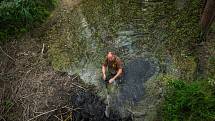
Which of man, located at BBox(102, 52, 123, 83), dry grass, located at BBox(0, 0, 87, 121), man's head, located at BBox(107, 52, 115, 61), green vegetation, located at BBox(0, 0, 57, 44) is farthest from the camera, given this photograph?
green vegetation, located at BBox(0, 0, 57, 44)

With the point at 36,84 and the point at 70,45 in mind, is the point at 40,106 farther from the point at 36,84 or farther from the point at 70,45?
the point at 70,45

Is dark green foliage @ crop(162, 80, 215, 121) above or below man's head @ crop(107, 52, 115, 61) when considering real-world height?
below

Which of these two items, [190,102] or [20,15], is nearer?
[190,102]

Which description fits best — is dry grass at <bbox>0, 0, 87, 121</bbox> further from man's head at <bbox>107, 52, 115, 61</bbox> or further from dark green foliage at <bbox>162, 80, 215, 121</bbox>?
dark green foliage at <bbox>162, 80, 215, 121</bbox>

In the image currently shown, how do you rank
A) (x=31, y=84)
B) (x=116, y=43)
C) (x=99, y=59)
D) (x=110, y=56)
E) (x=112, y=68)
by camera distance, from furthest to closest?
(x=116, y=43) < (x=99, y=59) < (x=31, y=84) < (x=112, y=68) < (x=110, y=56)

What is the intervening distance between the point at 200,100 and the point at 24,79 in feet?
12.2

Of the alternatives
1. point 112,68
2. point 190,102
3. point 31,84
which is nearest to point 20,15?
point 31,84

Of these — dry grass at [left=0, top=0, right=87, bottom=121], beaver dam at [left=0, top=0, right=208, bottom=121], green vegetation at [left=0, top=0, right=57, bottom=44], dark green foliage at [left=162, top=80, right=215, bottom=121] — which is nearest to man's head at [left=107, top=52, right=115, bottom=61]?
beaver dam at [left=0, top=0, right=208, bottom=121]

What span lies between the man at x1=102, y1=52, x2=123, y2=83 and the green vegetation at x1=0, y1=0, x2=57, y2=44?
86.5 inches

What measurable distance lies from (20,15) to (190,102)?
4257 mm

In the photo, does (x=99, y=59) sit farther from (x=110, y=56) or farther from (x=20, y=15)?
(x=20, y=15)

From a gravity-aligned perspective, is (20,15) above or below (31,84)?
above

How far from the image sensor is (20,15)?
9578mm

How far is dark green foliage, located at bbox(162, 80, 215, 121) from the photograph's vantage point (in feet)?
24.2
